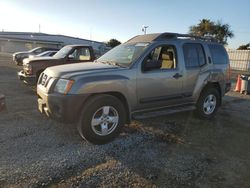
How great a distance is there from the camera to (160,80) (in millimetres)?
5355

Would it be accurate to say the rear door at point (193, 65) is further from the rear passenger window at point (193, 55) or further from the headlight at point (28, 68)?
the headlight at point (28, 68)

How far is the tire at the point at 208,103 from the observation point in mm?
6477

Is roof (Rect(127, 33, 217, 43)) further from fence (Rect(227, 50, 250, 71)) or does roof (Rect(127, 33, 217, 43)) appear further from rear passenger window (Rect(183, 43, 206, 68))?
fence (Rect(227, 50, 250, 71))

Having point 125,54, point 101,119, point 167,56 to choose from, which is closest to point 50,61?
point 125,54

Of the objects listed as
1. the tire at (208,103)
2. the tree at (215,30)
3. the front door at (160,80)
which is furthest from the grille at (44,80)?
the tree at (215,30)

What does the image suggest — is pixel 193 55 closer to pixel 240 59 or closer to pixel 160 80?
pixel 160 80

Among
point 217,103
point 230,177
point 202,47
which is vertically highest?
point 202,47

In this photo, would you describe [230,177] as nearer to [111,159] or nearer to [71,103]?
[111,159]

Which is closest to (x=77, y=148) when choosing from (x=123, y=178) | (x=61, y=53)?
(x=123, y=178)

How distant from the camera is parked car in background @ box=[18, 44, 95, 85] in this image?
912cm

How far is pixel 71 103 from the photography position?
4312 mm

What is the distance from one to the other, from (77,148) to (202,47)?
13.1ft

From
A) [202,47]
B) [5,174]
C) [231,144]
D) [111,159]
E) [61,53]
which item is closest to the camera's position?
[5,174]

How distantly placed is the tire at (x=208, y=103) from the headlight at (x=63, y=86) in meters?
3.47
